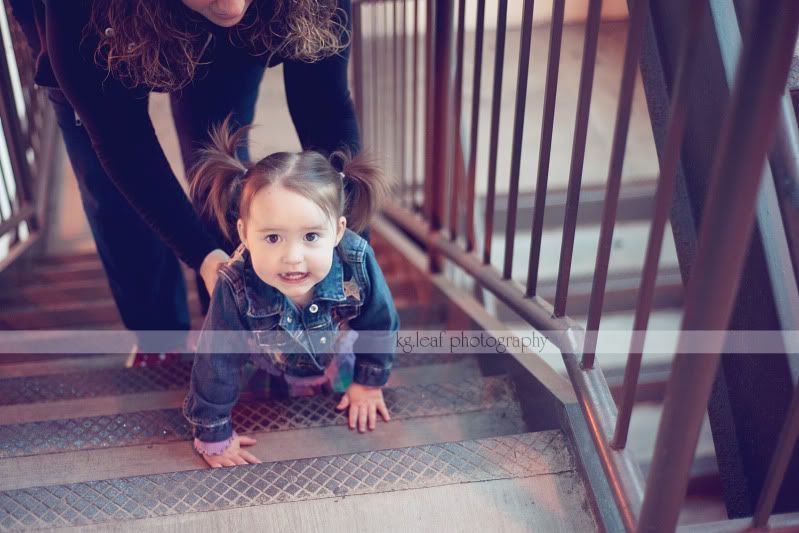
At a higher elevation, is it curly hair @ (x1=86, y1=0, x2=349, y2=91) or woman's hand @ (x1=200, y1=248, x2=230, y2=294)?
curly hair @ (x1=86, y1=0, x2=349, y2=91)

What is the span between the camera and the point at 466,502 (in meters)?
1.25

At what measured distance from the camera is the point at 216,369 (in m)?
1.38

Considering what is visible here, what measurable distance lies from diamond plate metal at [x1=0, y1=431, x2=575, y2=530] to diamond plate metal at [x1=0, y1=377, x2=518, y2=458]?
18 centimetres

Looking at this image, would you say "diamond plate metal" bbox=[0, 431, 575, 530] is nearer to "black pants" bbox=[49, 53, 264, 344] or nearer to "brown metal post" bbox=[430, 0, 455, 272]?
"black pants" bbox=[49, 53, 264, 344]

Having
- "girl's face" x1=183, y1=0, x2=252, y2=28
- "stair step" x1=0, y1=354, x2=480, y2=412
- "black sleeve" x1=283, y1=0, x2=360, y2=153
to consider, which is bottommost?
"stair step" x1=0, y1=354, x2=480, y2=412

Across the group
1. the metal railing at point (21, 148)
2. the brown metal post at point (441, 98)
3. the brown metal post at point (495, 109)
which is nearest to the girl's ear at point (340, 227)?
the brown metal post at point (495, 109)

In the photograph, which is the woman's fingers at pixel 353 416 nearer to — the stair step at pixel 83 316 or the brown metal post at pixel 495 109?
the brown metal post at pixel 495 109

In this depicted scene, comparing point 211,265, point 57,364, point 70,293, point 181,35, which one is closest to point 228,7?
point 181,35

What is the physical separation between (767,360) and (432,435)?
2.17ft

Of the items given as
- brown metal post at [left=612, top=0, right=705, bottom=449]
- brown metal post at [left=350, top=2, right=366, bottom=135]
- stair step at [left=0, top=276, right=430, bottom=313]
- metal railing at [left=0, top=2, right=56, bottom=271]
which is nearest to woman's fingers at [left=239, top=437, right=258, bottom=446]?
brown metal post at [left=612, top=0, right=705, bottom=449]

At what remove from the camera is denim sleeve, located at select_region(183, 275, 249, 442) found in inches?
53.6

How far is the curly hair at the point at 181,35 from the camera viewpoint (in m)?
1.22

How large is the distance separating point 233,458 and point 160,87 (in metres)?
0.71

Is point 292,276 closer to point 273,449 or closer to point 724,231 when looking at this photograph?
point 273,449
